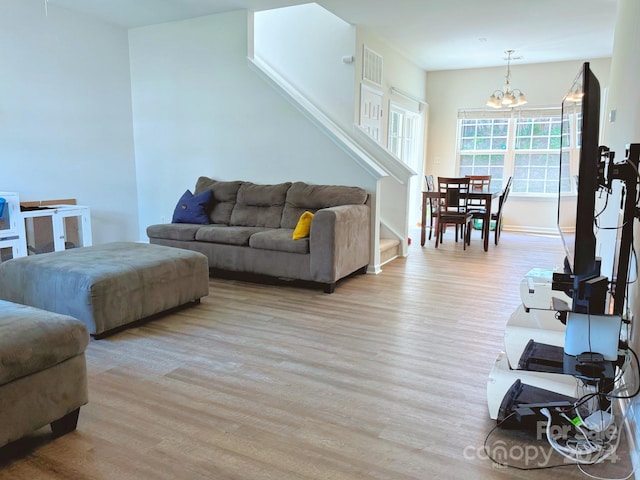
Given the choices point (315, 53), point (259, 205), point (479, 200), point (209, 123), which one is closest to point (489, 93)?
point (479, 200)

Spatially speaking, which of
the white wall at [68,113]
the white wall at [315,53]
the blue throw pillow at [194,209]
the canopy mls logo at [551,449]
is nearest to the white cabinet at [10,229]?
the white wall at [68,113]

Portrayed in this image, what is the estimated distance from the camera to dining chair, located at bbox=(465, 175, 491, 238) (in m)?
6.28

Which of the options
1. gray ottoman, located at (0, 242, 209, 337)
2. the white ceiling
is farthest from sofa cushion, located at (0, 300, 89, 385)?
the white ceiling

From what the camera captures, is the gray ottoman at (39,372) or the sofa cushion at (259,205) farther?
the sofa cushion at (259,205)

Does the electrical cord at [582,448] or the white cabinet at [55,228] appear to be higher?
the white cabinet at [55,228]

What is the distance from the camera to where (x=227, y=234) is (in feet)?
14.4

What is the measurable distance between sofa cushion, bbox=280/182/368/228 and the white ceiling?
1.87 meters

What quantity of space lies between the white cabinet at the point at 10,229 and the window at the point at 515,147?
6846mm

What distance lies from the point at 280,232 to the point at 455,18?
10.4 feet

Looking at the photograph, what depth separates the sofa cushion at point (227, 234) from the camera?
4348 millimetres

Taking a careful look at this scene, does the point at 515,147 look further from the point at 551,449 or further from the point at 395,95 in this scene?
the point at 551,449

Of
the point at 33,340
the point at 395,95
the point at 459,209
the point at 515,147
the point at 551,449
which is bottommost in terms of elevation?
the point at 551,449

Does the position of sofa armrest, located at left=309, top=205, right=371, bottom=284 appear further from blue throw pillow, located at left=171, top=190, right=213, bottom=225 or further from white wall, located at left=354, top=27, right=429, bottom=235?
blue throw pillow, located at left=171, top=190, right=213, bottom=225

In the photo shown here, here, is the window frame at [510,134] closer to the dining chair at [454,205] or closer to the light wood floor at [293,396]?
the dining chair at [454,205]
